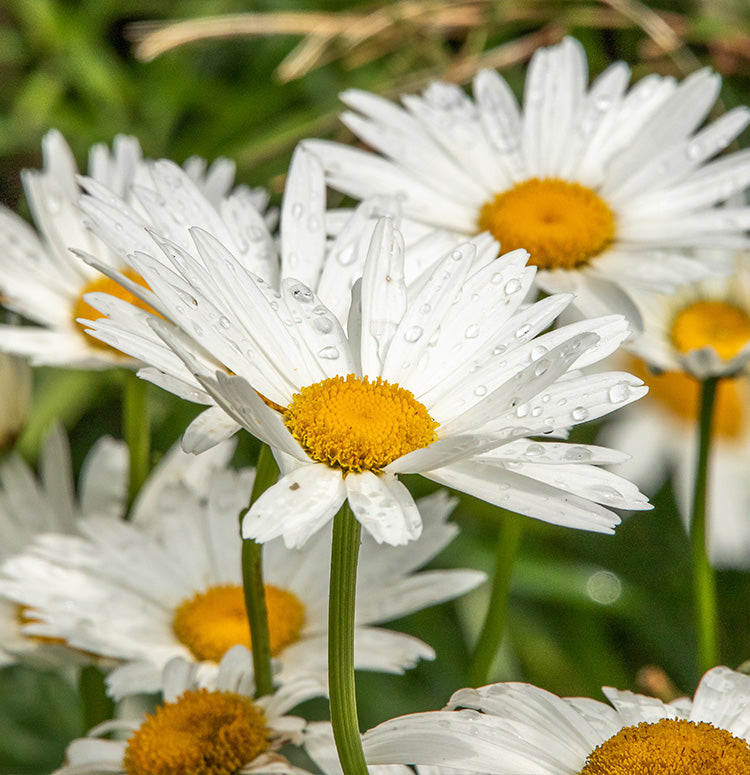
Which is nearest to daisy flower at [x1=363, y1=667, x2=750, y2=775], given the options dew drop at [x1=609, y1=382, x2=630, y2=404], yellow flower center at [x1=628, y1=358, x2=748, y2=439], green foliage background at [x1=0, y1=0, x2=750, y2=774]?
dew drop at [x1=609, y1=382, x2=630, y2=404]

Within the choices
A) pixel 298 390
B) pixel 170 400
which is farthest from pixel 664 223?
pixel 170 400

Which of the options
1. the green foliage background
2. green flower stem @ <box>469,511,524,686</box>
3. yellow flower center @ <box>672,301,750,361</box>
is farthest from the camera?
the green foliage background

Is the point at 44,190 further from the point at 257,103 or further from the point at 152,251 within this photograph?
the point at 257,103

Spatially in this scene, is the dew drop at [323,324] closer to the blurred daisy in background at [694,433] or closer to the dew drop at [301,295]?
the dew drop at [301,295]

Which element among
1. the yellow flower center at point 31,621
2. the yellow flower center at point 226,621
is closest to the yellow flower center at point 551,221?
the yellow flower center at point 226,621

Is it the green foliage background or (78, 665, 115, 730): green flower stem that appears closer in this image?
(78, 665, 115, 730): green flower stem

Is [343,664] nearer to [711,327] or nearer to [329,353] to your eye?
[329,353]

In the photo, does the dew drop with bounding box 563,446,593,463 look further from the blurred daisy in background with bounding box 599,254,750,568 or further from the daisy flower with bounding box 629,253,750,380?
the blurred daisy in background with bounding box 599,254,750,568
